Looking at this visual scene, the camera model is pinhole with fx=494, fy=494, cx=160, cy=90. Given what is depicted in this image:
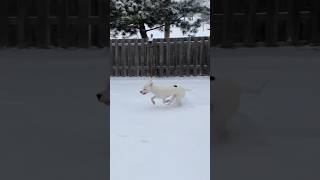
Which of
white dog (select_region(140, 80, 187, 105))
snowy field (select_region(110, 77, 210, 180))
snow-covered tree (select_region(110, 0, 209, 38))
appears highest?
snow-covered tree (select_region(110, 0, 209, 38))

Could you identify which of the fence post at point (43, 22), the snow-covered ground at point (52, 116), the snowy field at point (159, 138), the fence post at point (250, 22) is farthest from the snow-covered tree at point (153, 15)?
the fence post at point (250, 22)

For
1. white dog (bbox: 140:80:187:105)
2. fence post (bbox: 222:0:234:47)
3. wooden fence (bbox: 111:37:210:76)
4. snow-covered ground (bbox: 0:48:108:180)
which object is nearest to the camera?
fence post (bbox: 222:0:234:47)

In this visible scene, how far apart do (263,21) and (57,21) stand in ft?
3.64

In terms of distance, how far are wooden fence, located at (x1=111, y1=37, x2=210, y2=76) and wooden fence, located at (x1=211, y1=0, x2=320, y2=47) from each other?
709cm

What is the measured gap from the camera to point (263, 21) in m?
2.65

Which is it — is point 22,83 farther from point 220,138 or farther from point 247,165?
point 247,165

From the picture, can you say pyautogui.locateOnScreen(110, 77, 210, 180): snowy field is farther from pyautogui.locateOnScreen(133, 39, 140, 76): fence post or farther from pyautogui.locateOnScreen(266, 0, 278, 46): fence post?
pyautogui.locateOnScreen(133, 39, 140, 76): fence post

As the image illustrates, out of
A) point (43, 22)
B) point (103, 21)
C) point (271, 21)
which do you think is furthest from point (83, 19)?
point (271, 21)

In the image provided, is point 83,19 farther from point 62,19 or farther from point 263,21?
point 263,21

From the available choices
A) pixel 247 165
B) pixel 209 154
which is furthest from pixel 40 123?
pixel 247 165

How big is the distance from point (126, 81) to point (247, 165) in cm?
→ 628

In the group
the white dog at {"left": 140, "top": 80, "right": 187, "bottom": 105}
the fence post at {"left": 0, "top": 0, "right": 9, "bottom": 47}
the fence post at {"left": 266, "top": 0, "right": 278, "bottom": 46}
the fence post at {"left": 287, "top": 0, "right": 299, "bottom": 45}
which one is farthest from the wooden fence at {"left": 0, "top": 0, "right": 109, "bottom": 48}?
the white dog at {"left": 140, "top": 80, "right": 187, "bottom": 105}

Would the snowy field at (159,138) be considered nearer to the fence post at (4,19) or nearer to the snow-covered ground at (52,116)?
the snow-covered ground at (52,116)

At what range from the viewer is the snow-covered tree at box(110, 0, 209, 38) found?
1176 cm
